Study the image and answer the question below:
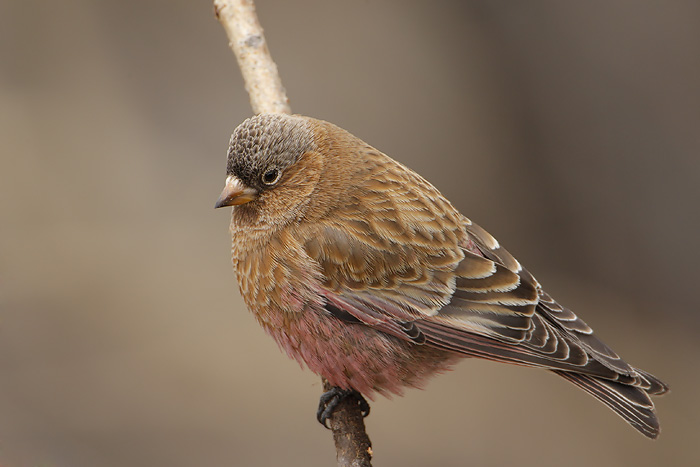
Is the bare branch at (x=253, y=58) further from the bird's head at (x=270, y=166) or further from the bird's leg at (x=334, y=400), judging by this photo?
the bird's leg at (x=334, y=400)

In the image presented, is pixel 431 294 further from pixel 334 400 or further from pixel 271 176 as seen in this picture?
pixel 271 176

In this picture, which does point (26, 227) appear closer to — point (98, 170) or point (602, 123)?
point (98, 170)

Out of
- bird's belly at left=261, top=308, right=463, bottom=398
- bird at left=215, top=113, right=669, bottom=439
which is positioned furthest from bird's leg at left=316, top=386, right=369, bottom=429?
bird's belly at left=261, top=308, right=463, bottom=398

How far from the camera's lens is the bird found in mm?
4109

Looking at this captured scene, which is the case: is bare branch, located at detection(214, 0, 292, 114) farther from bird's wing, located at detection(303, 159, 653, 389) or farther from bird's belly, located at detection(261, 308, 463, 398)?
bird's belly, located at detection(261, 308, 463, 398)

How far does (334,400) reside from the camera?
171 inches

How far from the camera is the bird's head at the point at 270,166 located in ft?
14.0

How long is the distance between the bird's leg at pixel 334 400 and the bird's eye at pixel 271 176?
1260mm

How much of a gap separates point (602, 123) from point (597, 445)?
11.6ft

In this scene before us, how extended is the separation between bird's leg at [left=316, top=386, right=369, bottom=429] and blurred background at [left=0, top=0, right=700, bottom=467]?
2490 millimetres

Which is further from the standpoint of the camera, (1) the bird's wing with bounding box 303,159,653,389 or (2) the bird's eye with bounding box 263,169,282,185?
(2) the bird's eye with bounding box 263,169,282,185

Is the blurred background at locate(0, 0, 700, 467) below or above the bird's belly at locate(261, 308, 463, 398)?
above

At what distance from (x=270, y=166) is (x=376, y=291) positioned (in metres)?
0.94

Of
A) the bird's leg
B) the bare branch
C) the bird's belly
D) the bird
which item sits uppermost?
the bare branch
